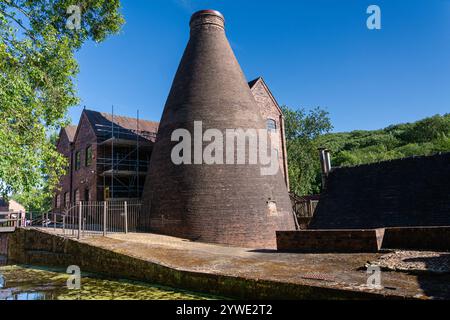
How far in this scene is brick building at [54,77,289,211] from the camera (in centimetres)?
2161

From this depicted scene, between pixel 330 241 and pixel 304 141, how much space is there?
31510 millimetres

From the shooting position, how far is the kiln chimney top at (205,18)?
1606 centimetres

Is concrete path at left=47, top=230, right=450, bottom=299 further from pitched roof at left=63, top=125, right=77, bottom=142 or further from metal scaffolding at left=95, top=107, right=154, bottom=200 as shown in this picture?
pitched roof at left=63, top=125, right=77, bottom=142

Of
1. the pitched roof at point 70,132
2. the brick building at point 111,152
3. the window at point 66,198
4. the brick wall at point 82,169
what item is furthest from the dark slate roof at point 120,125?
the window at point 66,198

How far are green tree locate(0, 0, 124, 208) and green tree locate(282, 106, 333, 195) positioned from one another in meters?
28.9

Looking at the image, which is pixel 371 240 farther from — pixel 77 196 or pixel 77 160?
pixel 77 160

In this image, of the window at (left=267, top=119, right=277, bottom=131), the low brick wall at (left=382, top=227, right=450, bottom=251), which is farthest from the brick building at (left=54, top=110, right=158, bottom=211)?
the low brick wall at (left=382, top=227, right=450, bottom=251)

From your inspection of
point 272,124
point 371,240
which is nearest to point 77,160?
point 272,124

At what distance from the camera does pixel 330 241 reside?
364 inches

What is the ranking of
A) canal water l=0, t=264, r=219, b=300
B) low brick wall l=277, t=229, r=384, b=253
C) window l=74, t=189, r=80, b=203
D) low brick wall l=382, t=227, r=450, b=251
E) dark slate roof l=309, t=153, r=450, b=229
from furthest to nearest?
window l=74, t=189, r=80, b=203, dark slate roof l=309, t=153, r=450, b=229, low brick wall l=277, t=229, r=384, b=253, low brick wall l=382, t=227, r=450, b=251, canal water l=0, t=264, r=219, b=300

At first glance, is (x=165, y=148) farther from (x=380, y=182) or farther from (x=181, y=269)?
(x=380, y=182)

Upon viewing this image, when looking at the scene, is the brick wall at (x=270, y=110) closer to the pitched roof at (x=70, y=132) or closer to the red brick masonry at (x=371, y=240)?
the red brick masonry at (x=371, y=240)

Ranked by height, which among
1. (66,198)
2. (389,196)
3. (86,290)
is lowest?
(86,290)
